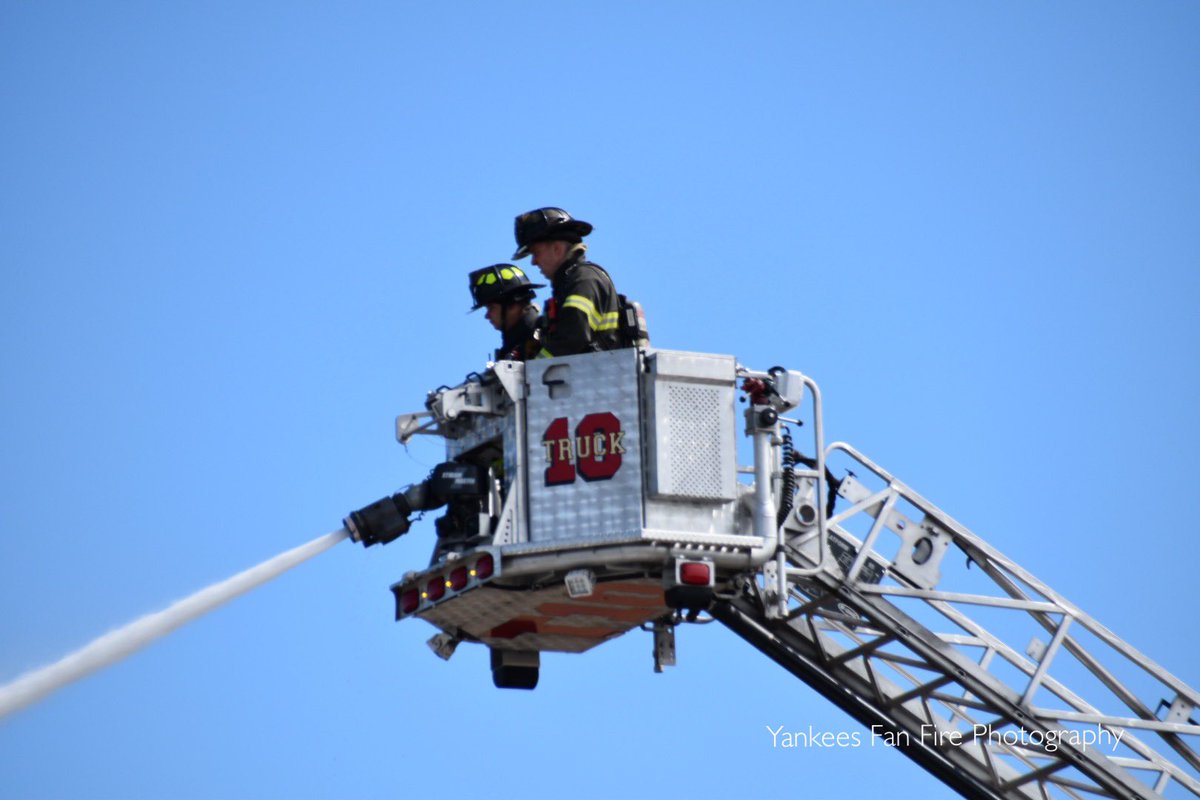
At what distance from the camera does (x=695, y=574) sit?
21609 mm

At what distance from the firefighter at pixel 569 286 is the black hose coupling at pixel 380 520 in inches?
92.8

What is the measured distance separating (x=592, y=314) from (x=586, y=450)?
1.65 m

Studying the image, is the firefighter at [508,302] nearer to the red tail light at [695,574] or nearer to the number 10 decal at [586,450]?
the number 10 decal at [586,450]

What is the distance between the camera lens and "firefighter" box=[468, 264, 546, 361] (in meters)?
24.5

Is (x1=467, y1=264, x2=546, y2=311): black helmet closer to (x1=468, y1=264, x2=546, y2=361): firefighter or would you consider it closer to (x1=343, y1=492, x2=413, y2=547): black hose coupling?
(x1=468, y1=264, x2=546, y2=361): firefighter

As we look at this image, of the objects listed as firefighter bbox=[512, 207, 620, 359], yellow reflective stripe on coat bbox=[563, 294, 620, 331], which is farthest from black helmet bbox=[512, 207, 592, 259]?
yellow reflective stripe on coat bbox=[563, 294, 620, 331]

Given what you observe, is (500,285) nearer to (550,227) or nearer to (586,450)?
(550,227)

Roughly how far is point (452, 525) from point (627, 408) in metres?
2.61

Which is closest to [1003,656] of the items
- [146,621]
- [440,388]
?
[440,388]

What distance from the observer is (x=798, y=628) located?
24.1m

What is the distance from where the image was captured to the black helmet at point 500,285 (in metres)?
24.5

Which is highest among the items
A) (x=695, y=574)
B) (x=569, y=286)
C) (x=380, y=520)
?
(x=569, y=286)

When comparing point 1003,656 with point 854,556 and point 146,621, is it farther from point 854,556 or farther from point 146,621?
point 146,621

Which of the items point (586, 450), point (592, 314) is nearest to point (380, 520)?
point (586, 450)
